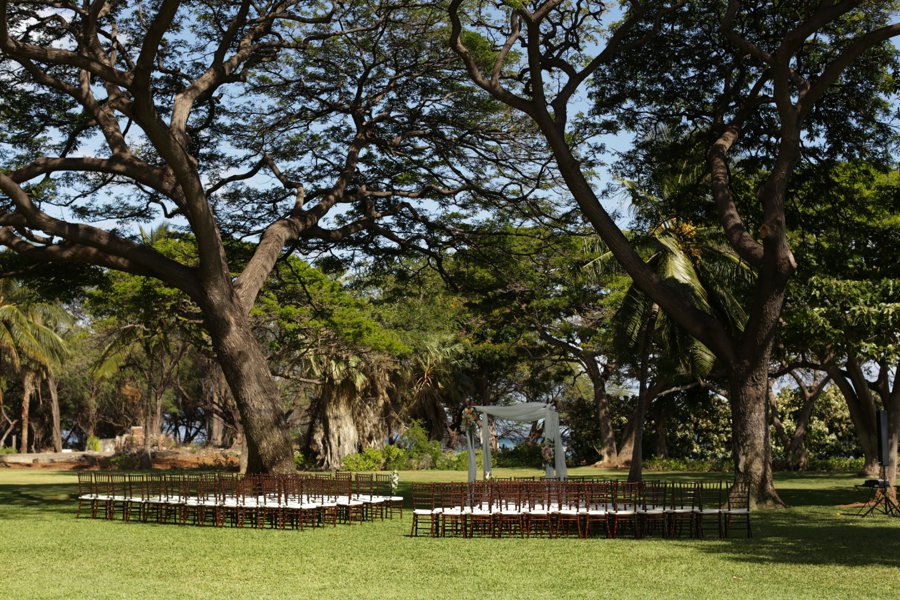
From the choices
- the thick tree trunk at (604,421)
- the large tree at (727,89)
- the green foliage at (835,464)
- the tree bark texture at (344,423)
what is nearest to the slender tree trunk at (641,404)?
the large tree at (727,89)

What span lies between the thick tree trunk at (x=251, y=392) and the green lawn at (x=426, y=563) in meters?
2.77

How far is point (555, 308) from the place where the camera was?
37906mm

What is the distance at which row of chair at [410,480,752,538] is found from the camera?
1441 cm

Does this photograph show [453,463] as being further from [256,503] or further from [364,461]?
[256,503]

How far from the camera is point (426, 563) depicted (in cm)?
1159

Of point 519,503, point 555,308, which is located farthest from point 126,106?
point 555,308

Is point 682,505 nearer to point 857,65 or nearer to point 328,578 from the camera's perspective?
point 328,578

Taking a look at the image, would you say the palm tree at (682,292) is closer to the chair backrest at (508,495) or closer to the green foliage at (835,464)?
the chair backrest at (508,495)

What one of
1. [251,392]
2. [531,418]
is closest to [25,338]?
[251,392]

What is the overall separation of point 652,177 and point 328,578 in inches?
564

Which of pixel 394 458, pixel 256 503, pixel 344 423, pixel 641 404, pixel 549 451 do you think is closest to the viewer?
pixel 256 503

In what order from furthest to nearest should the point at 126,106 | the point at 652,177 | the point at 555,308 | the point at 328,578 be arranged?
the point at 555,308 → the point at 652,177 → the point at 126,106 → the point at 328,578

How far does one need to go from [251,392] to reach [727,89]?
1112 cm

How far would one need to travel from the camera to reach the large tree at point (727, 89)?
58.7 feet
